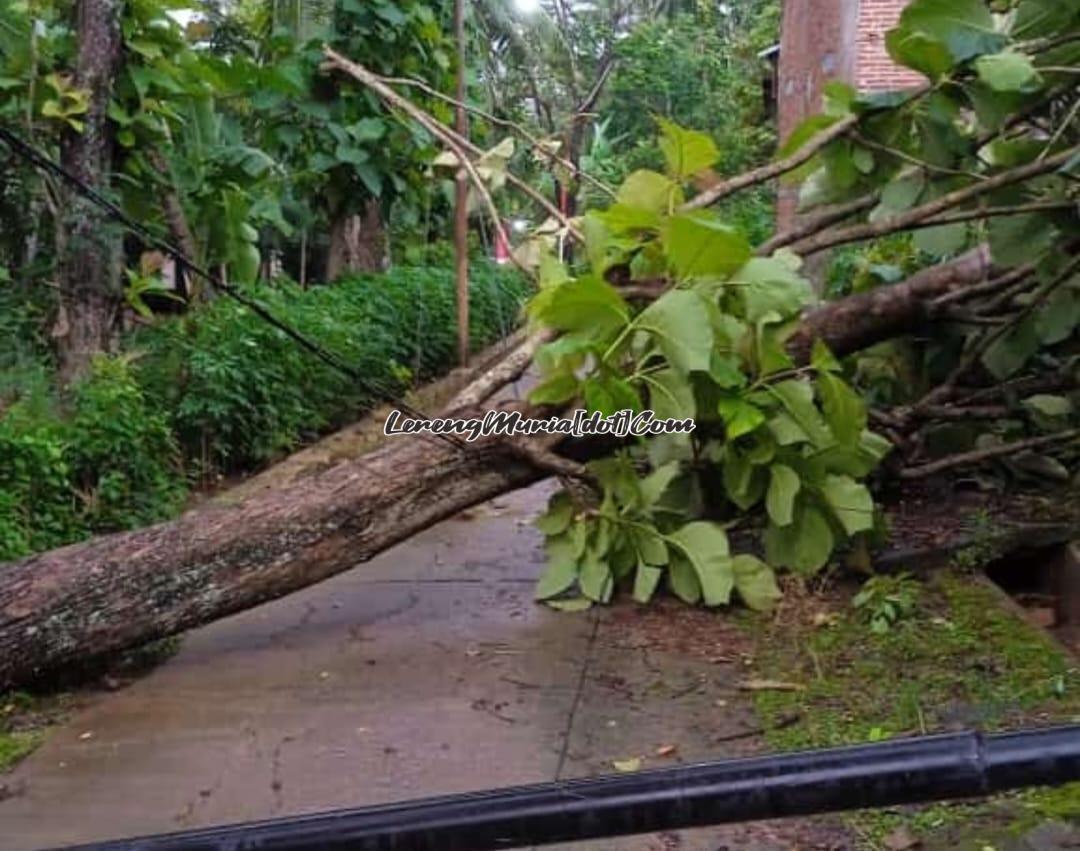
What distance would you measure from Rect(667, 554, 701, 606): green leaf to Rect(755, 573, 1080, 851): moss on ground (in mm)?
323

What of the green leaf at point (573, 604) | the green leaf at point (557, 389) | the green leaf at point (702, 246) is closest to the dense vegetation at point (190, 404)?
the green leaf at point (557, 389)

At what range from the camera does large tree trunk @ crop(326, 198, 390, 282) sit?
39.3 feet

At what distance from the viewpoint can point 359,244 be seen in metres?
13.3

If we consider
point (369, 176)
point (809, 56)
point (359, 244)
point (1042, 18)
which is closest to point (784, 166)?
point (1042, 18)

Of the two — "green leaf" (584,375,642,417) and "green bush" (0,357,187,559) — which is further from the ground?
"green leaf" (584,375,642,417)

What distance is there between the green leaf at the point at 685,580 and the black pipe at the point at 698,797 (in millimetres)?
3796

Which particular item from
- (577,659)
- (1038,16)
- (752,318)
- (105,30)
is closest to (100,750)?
(577,659)

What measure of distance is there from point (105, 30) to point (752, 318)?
13.9 ft

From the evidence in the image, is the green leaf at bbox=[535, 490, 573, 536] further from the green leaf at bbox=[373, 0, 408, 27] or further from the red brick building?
the green leaf at bbox=[373, 0, 408, 27]

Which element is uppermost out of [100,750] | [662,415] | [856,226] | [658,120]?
[658,120]

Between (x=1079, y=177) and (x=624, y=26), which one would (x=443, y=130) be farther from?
(x=624, y=26)

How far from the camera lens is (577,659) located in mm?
4562

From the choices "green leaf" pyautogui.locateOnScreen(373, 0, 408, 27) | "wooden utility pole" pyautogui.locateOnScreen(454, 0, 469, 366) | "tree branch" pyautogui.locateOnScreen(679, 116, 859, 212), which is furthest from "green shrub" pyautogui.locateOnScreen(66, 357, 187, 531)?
"green leaf" pyautogui.locateOnScreen(373, 0, 408, 27)

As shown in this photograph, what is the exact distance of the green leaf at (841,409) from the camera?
185 inches
